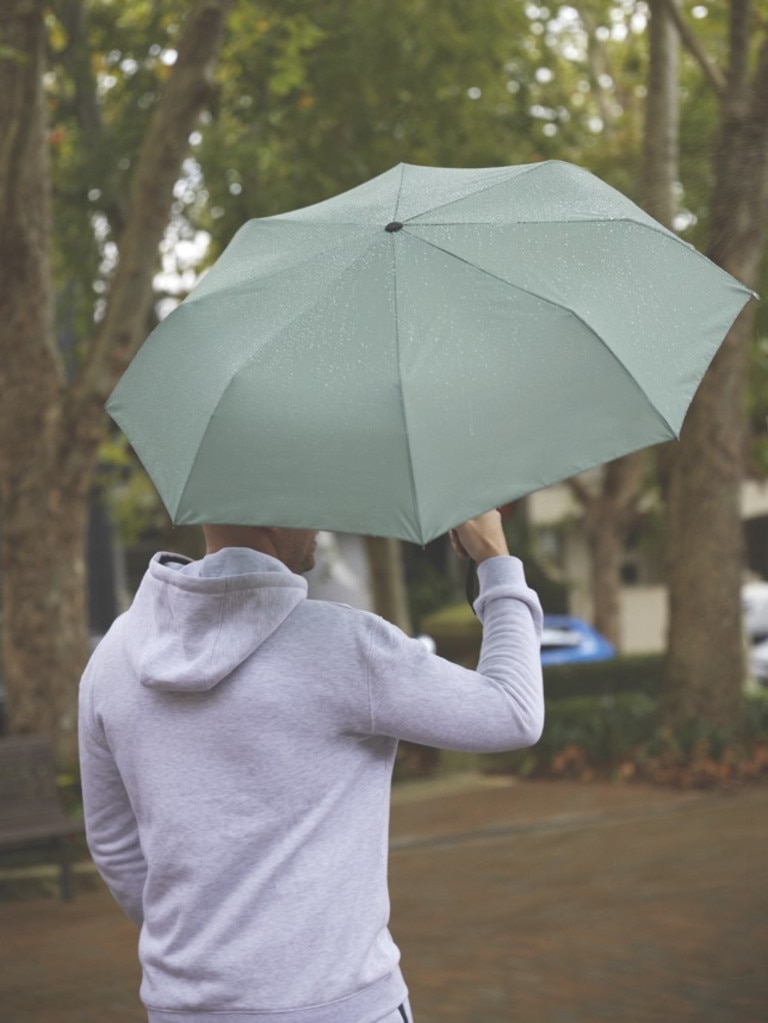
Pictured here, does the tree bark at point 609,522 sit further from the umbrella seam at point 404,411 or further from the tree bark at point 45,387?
the umbrella seam at point 404,411

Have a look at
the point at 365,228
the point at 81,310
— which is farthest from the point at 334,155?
the point at 365,228

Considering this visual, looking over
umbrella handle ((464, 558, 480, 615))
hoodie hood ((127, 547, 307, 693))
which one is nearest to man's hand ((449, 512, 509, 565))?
umbrella handle ((464, 558, 480, 615))

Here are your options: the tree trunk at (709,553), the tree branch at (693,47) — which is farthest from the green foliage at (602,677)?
the tree branch at (693,47)

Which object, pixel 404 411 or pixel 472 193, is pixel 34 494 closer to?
pixel 472 193

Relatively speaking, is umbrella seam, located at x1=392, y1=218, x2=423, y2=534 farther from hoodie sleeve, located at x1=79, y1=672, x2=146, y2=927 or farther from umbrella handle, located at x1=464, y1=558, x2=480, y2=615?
hoodie sleeve, located at x1=79, y1=672, x2=146, y2=927

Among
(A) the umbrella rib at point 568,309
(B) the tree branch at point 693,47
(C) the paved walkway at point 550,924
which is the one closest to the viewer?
(A) the umbrella rib at point 568,309

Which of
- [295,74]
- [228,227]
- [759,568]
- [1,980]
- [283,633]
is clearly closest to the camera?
[283,633]

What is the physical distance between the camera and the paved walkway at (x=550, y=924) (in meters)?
6.57

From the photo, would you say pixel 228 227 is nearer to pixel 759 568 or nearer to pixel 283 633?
pixel 283 633

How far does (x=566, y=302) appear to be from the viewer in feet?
8.29

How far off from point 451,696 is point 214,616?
365 mm

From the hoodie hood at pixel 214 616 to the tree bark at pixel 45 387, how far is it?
841cm

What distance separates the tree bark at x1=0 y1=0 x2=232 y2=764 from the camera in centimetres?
1041

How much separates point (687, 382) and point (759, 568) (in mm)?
40877
